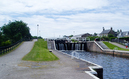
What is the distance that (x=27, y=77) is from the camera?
8.31 meters

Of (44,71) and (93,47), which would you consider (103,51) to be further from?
(44,71)

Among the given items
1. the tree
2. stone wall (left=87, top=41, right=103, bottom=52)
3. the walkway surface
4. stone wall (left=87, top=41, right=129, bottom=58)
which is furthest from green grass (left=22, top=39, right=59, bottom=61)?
the tree

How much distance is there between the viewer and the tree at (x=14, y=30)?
165ft

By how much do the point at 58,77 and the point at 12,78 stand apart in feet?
9.07

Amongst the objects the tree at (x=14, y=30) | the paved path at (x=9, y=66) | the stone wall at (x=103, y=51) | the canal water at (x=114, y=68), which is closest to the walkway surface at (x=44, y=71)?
the paved path at (x=9, y=66)

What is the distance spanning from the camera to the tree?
50244 mm

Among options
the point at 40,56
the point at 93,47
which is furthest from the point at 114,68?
the point at 93,47

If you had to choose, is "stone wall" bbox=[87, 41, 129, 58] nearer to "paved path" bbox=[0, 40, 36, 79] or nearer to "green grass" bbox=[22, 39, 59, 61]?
"green grass" bbox=[22, 39, 59, 61]

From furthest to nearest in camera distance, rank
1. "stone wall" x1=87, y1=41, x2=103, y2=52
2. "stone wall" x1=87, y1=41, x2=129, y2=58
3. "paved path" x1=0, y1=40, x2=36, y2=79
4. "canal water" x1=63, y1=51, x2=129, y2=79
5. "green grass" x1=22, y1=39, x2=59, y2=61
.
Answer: "stone wall" x1=87, y1=41, x2=103, y2=52 → "stone wall" x1=87, y1=41, x2=129, y2=58 → "green grass" x1=22, y1=39, x2=59, y2=61 → "canal water" x1=63, y1=51, x2=129, y2=79 → "paved path" x1=0, y1=40, x2=36, y2=79

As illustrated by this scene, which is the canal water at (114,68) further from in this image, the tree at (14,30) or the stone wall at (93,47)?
the tree at (14,30)

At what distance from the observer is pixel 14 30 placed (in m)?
52.8

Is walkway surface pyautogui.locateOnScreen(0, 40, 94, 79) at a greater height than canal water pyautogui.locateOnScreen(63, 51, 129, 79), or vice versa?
walkway surface pyautogui.locateOnScreen(0, 40, 94, 79)

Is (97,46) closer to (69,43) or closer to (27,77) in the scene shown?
(69,43)

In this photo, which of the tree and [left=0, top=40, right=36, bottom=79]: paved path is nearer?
[left=0, top=40, right=36, bottom=79]: paved path
